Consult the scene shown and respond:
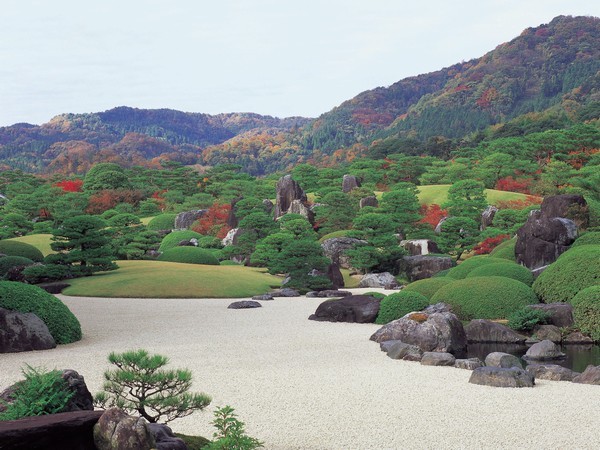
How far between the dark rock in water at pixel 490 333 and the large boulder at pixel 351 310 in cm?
295

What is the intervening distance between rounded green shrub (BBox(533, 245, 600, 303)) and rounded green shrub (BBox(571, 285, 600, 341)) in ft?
3.41

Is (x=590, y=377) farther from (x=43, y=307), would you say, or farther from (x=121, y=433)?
(x=43, y=307)

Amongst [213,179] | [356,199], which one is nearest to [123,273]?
[356,199]

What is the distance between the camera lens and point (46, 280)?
22.5 m

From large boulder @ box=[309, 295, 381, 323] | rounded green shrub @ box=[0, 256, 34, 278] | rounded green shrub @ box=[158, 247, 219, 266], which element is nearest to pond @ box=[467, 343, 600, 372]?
large boulder @ box=[309, 295, 381, 323]

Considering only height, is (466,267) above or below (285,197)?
below

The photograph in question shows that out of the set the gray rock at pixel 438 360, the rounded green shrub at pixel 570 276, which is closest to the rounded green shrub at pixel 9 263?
the gray rock at pixel 438 360

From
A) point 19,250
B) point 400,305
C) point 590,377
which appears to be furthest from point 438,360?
point 19,250

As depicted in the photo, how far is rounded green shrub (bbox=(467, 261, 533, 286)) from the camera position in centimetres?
1532

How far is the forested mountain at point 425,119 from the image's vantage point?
7769 centimetres

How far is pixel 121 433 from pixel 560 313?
35.5ft

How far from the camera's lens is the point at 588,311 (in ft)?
39.8

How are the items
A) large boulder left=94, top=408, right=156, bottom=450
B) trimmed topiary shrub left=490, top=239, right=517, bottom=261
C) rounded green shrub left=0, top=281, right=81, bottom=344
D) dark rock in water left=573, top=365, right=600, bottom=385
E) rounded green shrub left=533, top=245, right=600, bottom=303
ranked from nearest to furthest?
large boulder left=94, top=408, right=156, bottom=450 < dark rock in water left=573, top=365, right=600, bottom=385 < rounded green shrub left=0, top=281, right=81, bottom=344 < rounded green shrub left=533, top=245, right=600, bottom=303 < trimmed topiary shrub left=490, top=239, right=517, bottom=261

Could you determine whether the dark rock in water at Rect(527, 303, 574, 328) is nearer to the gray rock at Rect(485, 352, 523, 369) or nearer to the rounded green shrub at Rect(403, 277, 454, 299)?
the rounded green shrub at Rect(403, 277, 454, 299)
